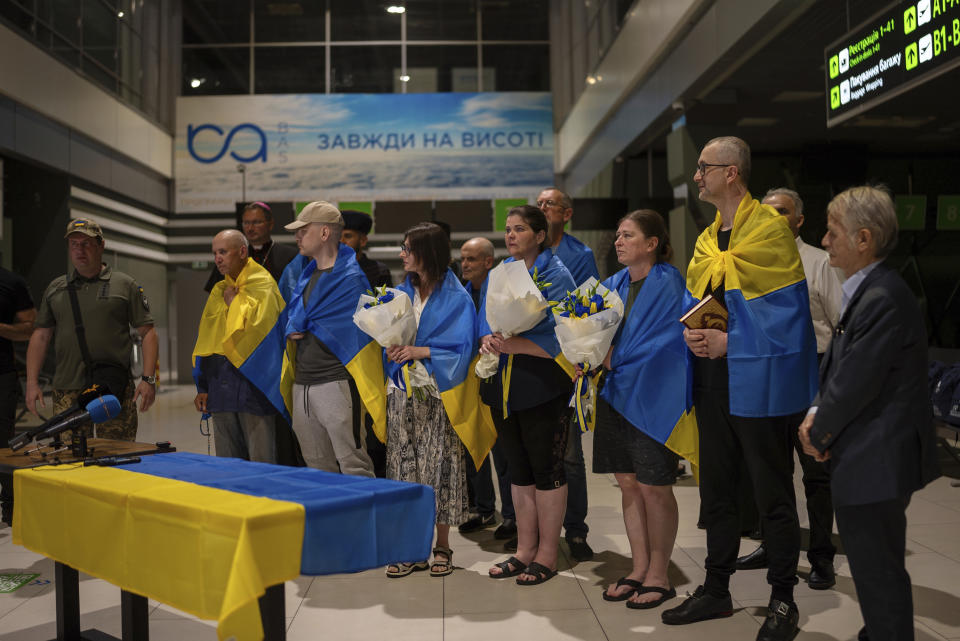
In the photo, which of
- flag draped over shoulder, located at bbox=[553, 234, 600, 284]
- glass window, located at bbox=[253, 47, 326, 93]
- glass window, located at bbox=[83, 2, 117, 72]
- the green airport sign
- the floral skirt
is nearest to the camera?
the floral skirt

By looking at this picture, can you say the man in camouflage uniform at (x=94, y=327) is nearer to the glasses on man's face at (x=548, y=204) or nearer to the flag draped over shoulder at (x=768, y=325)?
the glasses on man's face at (x=548, y=204)

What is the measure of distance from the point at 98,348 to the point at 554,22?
12.9 meters

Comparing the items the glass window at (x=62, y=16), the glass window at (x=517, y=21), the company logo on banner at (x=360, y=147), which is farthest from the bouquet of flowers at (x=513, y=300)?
the glass window at (x=517, y=21)

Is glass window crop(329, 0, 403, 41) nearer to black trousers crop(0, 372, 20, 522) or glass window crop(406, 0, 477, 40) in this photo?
glass window crop(406, 0, 477, 40)

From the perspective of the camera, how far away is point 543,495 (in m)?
3.59

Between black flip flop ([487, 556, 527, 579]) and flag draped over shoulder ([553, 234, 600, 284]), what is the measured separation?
133 centimetres

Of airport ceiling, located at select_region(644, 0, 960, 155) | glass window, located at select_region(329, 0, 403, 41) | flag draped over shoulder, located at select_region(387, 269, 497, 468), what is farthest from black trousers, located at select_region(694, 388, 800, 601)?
glass window, located at select_region(329, 0, 403, 41)

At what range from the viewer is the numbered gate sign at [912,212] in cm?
967

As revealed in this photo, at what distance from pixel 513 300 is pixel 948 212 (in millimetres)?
8236

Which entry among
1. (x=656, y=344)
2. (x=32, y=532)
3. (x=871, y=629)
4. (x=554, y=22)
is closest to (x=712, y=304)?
(x=656, y=344)

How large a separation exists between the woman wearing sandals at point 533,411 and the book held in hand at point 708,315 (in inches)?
29.6

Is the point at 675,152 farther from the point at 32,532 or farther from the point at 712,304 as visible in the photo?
the point at 32,532

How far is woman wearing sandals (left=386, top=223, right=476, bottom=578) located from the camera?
3.67 metres

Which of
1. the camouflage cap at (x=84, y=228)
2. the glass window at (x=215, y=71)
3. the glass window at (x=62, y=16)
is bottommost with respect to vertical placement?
the camouflage cap at (x=84, y=228)
